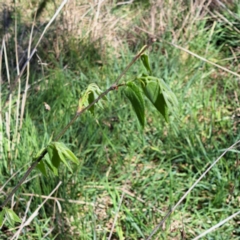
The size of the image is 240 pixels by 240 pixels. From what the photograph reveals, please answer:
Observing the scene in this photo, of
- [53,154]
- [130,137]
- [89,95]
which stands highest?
[89,95]

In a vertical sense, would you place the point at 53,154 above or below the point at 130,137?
above

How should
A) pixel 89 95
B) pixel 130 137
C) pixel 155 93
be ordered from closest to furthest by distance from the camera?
pixel 155 93, pixel 89 95, pixel 130 137

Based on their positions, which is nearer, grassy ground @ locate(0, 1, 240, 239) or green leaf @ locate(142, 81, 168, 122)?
green leaf @ locate(142, 81, 168, 122)

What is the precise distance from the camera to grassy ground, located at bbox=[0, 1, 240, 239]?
75.9 inches

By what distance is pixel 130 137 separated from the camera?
2.34 meters

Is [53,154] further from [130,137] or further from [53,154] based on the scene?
[130,137]

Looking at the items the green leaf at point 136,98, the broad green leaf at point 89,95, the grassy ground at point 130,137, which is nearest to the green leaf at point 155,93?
the green leaf at point 136,98

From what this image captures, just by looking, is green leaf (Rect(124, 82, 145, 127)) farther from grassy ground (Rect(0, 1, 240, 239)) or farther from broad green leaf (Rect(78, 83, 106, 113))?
grassy ground (Rect(0, 1, 240, 239))

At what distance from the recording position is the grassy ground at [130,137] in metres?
1.93

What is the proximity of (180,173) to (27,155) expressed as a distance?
2.43 feet

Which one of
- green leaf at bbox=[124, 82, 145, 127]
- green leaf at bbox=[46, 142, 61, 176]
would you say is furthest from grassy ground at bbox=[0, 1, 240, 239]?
green leaf at bbox=[124, 82, 145, 127]

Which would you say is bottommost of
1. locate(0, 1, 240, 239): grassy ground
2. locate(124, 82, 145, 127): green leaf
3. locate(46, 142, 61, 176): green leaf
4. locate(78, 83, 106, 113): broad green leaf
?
locate(0, 1, 240, 239): grassy ground

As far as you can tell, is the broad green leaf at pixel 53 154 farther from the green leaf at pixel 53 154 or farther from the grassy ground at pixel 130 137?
the grassy ground at pixel 130 137

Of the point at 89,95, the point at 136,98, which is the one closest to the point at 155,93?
the point at 136,98
